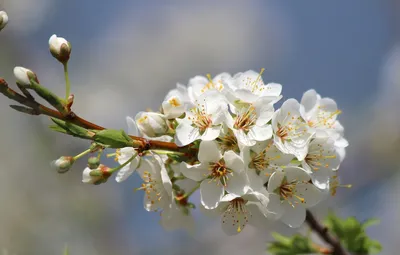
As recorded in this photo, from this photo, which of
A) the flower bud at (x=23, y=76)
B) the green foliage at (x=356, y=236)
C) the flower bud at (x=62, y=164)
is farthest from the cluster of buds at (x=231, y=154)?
the green foliage at (x=356, y=236)

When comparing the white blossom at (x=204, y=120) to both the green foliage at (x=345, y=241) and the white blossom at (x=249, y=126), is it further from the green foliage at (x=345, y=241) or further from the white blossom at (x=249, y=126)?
the green foliage at (x=345, y=241)

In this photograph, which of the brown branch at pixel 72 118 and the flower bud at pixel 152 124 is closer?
the brown branch at pixel 72 118

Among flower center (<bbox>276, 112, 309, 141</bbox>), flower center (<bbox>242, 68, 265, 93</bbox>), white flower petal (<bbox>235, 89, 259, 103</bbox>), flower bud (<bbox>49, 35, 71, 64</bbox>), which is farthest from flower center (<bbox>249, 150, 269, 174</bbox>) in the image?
flower bud (<bbox>49, 35, 71, 64</bbox>)

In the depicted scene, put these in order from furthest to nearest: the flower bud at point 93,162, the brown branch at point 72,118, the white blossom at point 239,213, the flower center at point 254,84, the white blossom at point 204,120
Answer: the flower center at point 254,84, the white blossom at point 239,213, the white blossom at point 204,120, the flower bud at point 93,162, the brown branch at point 72,118

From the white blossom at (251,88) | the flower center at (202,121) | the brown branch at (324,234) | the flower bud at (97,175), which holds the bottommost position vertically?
the flower bud at (97,175)

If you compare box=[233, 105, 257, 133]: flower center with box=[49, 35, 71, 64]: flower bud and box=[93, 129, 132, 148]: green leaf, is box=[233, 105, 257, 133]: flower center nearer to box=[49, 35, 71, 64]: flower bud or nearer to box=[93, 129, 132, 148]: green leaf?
box=[93, 129, 132, 148]: green leaf

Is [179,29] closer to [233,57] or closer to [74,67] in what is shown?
[233,57]
